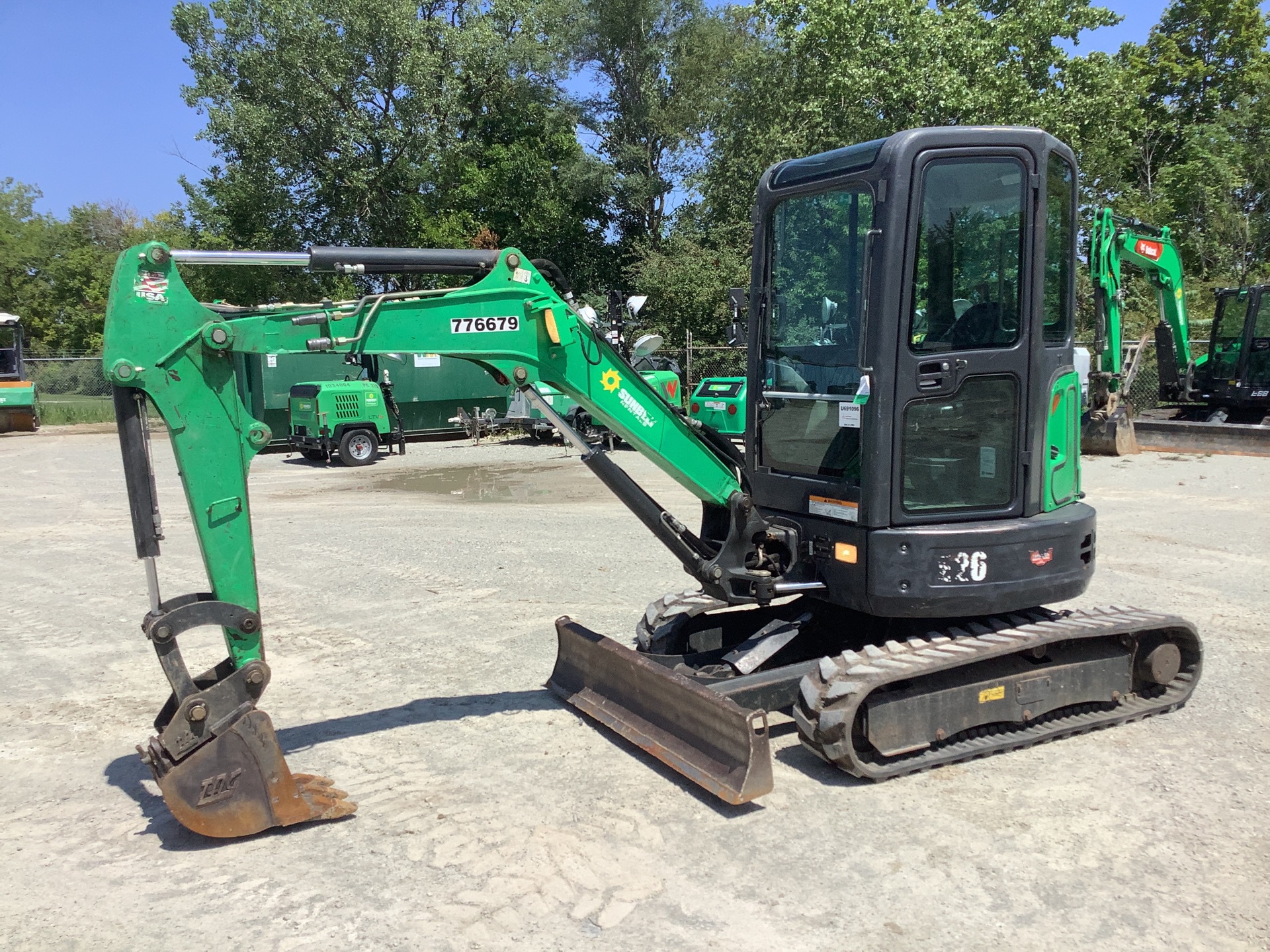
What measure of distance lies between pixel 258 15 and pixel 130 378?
Answer: 2912cm

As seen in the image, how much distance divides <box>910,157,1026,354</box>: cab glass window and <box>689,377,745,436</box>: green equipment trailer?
1150 cm

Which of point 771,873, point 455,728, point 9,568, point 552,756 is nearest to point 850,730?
point 771,873

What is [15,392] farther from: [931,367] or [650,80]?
[931,367]

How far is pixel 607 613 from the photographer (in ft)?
25.0

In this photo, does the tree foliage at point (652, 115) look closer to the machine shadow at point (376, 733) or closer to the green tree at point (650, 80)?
the green tree at point (650, 80)

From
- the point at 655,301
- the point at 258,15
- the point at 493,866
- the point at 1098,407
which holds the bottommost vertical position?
the point at 493,866

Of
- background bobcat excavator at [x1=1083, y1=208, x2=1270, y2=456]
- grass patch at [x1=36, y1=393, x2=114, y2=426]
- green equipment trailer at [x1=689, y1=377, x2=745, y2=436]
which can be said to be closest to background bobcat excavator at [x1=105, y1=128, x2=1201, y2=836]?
green equipment trailer at [x1=689, y1=377, x2=745, y2=436]

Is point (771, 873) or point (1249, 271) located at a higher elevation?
point (1249, 271)


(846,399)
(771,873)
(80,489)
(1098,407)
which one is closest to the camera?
(771,873)

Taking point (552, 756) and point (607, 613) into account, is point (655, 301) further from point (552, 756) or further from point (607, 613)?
point (552, 756)

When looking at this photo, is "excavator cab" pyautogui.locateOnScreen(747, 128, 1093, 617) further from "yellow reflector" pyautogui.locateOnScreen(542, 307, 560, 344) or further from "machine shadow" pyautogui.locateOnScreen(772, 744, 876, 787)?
"yellow reflector" pyautogui.locateOnScreen(542, 307, 560, 344)

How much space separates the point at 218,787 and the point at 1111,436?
651 inches

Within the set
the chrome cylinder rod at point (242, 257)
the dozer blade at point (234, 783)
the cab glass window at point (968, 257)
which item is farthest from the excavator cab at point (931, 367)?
the dozer blade at point (234, 783)

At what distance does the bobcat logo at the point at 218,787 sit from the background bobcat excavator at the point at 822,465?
0.03ft
